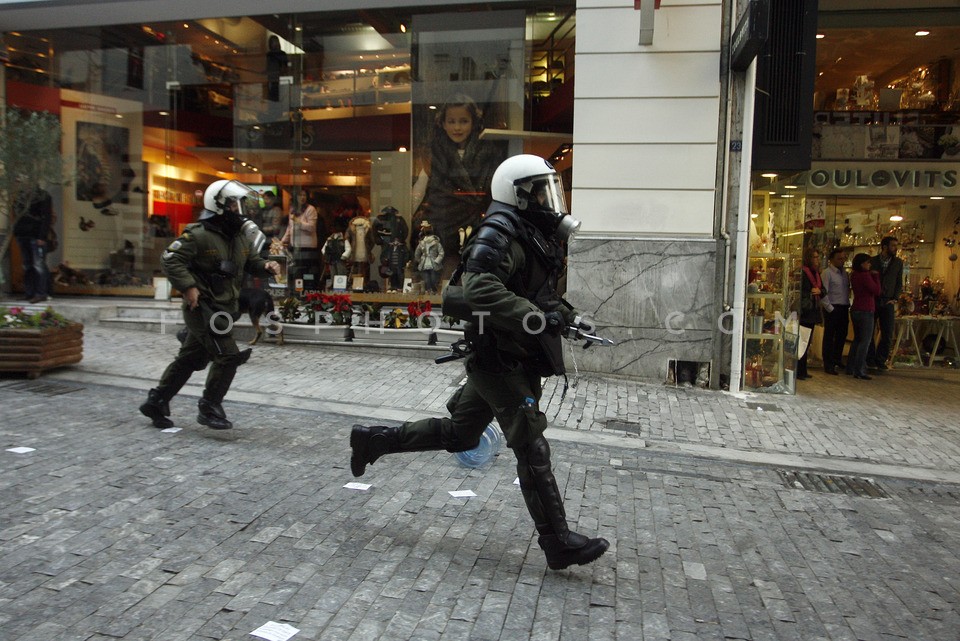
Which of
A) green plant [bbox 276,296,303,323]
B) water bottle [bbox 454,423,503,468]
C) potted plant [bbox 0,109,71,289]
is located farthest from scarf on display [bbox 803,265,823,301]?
potted plant [bbox 0,109,71,289]

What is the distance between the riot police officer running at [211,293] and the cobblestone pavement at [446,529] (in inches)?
11.0

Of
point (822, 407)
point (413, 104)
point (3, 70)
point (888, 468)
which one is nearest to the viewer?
point (888, 468)

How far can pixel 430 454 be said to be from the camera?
19.1 feet

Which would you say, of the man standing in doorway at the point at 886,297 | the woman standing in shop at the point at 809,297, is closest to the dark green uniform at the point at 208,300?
the woman standing in shop at the point at 809,297

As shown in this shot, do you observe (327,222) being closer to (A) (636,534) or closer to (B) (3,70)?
(B) (3,70)

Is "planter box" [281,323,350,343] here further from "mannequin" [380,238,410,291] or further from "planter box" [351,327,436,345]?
"mannequin" [380,238,410,291]

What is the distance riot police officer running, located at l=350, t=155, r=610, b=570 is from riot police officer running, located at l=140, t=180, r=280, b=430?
2.74 m

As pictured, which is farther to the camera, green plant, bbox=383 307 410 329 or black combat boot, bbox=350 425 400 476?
green plant, bbox=383 307 410 329

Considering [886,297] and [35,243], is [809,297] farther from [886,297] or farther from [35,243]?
[35,243]

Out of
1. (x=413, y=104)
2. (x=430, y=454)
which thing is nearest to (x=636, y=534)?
(x=430, y=454)

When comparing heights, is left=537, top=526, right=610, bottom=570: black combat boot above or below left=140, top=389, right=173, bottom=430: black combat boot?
below

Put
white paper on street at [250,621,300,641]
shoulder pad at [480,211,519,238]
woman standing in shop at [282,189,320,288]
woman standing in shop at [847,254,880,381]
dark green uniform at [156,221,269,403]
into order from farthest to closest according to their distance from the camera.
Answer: woman standing in shop at [282,189,320,288] → woman standing in shop at [847,254,880,381] → dark green uniform at [156,221,269,403] → shoulder pad at [480,211,519,238] → white paper on street at [250,621,300,641]

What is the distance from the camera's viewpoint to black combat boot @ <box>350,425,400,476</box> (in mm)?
4363

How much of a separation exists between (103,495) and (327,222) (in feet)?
28.3
